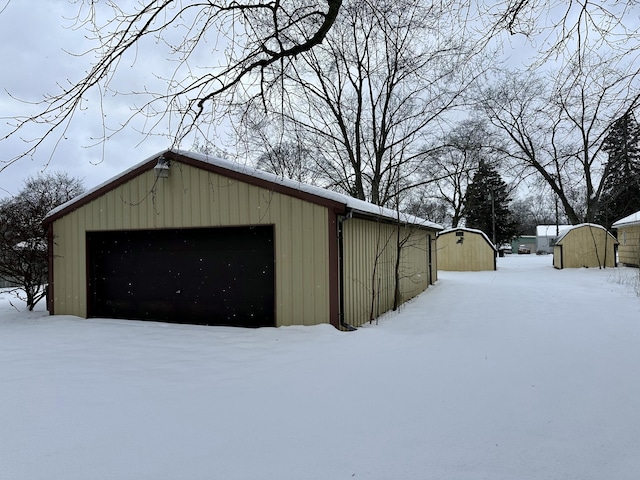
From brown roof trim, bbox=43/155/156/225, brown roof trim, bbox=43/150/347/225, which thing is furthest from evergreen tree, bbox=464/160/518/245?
brown roof trim, bbox=43/155/156/225

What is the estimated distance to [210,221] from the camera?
652 cm

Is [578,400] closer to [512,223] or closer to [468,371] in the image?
[468,371]

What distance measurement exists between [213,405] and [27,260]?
7661mm

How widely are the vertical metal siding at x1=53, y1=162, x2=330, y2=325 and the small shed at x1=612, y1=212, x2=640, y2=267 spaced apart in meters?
17.6

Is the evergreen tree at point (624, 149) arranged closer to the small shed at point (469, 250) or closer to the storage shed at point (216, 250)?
the storage shed at point (216, 250)

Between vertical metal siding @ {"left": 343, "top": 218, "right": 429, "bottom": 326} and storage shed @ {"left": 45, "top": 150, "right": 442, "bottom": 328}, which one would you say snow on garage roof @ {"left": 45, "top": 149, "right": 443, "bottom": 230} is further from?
vertical metal siding @ {"left": 343, "top": 218, "right": 429, "bottom": 326}

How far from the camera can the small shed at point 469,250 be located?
721 inches

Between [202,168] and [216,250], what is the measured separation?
1440mm

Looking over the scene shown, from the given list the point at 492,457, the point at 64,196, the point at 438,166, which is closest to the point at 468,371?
the point at 492,457

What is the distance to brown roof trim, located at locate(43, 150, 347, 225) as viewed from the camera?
5.76 m

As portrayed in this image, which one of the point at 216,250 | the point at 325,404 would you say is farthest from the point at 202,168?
the point at 325,404

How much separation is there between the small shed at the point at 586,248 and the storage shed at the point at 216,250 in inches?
541

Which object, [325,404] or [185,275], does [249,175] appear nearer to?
[185,275]

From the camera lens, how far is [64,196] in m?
9.88
